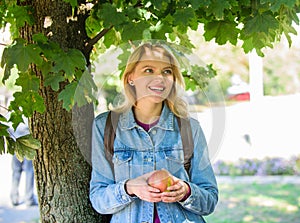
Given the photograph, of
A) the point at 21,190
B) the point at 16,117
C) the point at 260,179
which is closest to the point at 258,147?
the point at 260,179

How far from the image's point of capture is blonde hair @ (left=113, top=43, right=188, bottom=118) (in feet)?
4.64

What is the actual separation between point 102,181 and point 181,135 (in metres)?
0.23

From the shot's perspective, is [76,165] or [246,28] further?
[76,165]

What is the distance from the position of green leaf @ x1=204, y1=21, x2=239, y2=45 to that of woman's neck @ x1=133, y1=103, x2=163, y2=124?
0.28 m

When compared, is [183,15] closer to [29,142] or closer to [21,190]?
[29,142]

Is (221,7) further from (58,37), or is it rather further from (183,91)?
(58,37)

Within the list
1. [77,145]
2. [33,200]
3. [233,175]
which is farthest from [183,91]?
[233,175]

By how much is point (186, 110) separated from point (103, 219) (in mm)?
428

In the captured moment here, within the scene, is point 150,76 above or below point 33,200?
above

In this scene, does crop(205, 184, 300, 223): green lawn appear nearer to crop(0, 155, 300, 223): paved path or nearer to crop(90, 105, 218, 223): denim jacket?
crop(0, 155, 300, 223): paved path

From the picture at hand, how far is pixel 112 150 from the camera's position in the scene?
1.46 metres

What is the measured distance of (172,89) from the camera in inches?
56.7

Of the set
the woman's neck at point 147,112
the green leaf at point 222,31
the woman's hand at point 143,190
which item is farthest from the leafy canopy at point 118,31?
the woman's hand at point 143,190

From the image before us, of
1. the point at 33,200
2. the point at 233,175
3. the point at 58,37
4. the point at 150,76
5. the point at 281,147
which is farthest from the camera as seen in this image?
the point at 281,147
